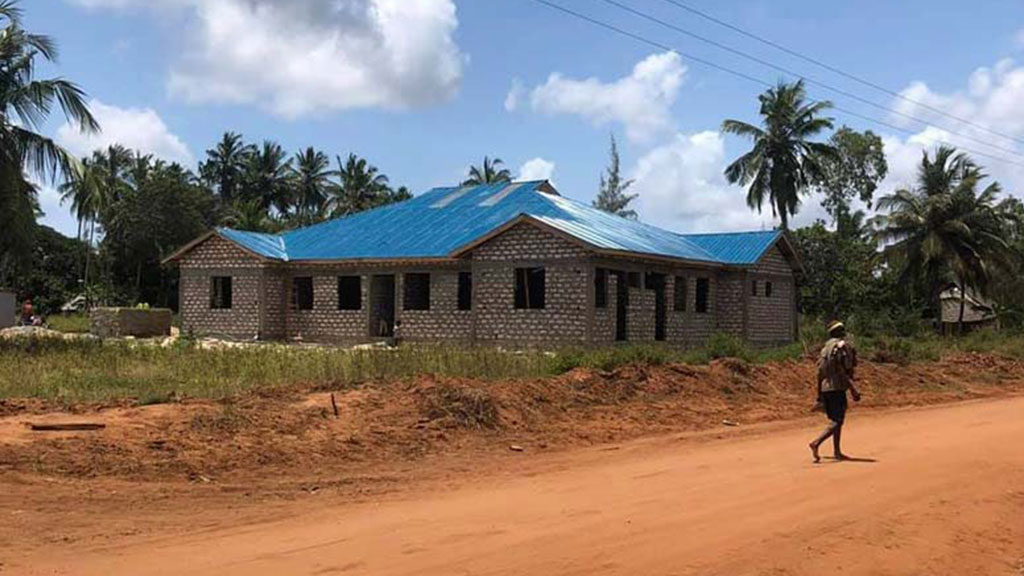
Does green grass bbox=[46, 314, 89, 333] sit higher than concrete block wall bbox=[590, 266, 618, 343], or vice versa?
concrete block wall bbox=[590, 266, 618, 343]

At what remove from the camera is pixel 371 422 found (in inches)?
496

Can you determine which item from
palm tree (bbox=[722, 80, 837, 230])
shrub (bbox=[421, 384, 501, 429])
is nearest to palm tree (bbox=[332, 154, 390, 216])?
palm tree (bbox=[722, 80, 837, 230])

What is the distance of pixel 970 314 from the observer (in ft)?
181

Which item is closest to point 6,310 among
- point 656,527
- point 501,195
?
point 501,195

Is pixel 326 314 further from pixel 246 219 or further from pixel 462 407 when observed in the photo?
pixel 246 219

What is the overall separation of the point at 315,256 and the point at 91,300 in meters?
25.3

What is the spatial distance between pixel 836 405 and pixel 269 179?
67.6m

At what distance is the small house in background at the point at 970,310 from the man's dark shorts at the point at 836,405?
Answer: 39807 mm

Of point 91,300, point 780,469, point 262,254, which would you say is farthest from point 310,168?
point 780,469

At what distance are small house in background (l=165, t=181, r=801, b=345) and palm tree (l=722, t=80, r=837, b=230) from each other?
43.1ft

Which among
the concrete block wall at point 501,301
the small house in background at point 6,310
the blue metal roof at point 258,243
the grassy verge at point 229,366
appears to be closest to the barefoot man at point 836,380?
the grassy verge at point 229,366

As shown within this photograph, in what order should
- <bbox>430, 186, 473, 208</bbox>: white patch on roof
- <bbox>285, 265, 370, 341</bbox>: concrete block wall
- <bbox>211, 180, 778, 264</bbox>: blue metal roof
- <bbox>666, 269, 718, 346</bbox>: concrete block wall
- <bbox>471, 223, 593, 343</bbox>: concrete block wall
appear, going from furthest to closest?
<bbox>430, 186, 473, 208</bbox>: white patch on roof, <bbox>285, 265, 370, 341</bbox>: concrete block wall, <bbox>666, 269, 718, 346</bbox>: concrete block wall, <bbox>211, 180, 778, 264</bbox>: blue metal roof, <bbox>471, 223, 593, 343</bbox>: concrete block wall

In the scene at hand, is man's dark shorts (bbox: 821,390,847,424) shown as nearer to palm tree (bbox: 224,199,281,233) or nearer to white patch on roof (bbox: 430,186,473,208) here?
white patch on roof (bbox: 430,186,473,208)

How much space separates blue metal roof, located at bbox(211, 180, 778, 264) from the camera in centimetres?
3044
